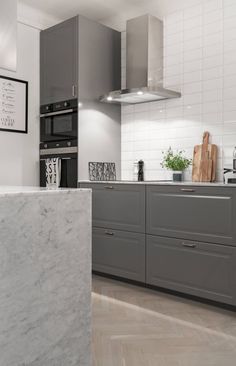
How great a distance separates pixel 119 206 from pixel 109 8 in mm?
2066

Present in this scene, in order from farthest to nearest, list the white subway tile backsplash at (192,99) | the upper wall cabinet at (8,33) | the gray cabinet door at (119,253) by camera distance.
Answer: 1. the white subway tile backsplash at (192,99)
2. the gray cabinet door at (119,253)
3. the upper wall cabinet at (8,33)

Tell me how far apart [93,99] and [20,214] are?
2.66 metres

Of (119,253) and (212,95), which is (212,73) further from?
(119,253)

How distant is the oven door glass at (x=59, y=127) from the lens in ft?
12.6

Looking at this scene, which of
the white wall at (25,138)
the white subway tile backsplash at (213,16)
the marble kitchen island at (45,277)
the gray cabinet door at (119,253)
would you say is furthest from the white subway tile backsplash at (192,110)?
the marble kitchen island at (45,277)

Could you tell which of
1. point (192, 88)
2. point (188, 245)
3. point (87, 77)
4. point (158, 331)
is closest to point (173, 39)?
Result: point (192, 88)

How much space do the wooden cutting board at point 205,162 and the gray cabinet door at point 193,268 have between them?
0.77m

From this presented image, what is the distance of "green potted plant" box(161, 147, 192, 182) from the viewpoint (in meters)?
3.66

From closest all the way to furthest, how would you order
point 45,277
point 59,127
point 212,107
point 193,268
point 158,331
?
point 45,277 → point 158,331 → point 193,268 → point 212,107 → point 59,127

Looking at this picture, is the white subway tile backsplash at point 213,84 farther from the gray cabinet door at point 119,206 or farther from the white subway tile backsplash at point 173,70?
the gray cabinet door at point 119,206

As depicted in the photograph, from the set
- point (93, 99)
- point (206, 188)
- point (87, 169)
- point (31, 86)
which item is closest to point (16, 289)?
point (206, 188)

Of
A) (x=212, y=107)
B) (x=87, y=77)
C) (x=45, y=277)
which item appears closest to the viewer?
(x=45, y=277)

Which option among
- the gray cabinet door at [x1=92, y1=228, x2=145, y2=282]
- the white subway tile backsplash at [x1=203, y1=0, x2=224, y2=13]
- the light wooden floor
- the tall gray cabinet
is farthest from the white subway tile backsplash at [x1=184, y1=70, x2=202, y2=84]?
the light wooden floor

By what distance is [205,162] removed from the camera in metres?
3.52
